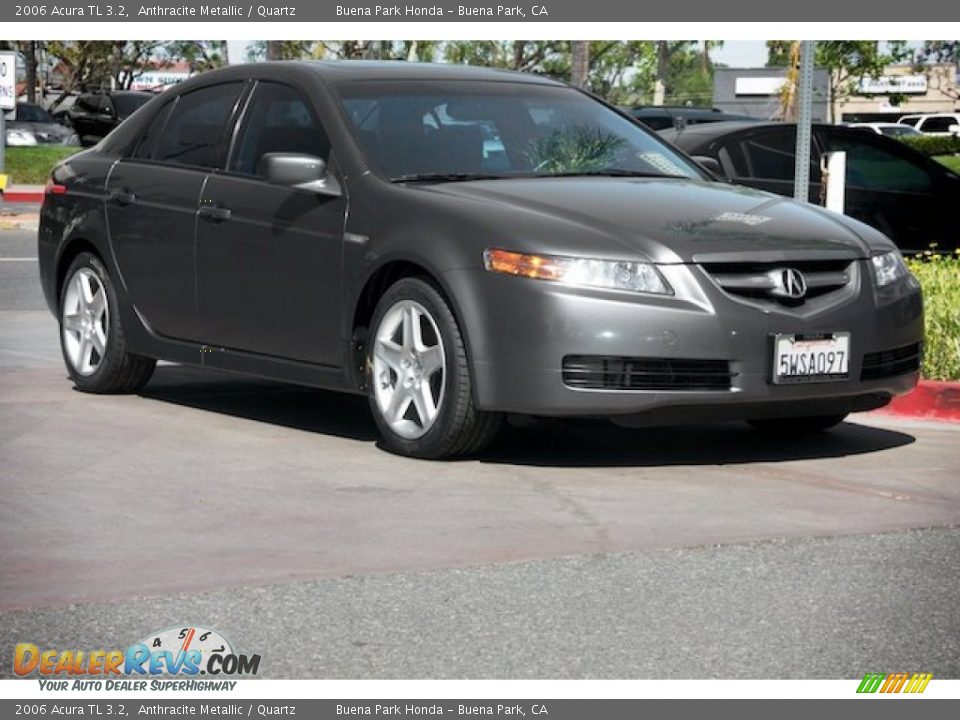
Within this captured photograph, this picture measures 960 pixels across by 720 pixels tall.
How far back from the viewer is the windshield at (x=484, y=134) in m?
8.36

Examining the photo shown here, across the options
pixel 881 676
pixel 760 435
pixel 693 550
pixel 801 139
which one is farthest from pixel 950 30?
pixel 881 676

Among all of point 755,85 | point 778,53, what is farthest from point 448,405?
point 778,53

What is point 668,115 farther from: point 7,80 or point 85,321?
point 85,321

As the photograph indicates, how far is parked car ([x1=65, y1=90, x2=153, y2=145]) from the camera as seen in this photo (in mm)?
34188

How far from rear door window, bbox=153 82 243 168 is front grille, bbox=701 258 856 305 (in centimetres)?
267

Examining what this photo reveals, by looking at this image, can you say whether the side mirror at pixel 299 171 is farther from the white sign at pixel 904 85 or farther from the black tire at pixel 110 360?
the white sign at pixel 904 85

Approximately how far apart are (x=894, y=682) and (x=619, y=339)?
289 cm

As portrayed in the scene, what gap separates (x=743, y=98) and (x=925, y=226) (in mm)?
66543

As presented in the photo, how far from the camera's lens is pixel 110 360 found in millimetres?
9562

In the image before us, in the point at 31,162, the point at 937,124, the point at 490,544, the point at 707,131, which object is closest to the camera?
the point at 490,544

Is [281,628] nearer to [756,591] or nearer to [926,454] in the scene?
[756,591]

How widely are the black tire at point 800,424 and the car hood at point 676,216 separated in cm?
91

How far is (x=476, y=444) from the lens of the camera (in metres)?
7.75

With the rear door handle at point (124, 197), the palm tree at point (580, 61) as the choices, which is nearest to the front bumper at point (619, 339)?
the rear door handle at point (124, 197)
